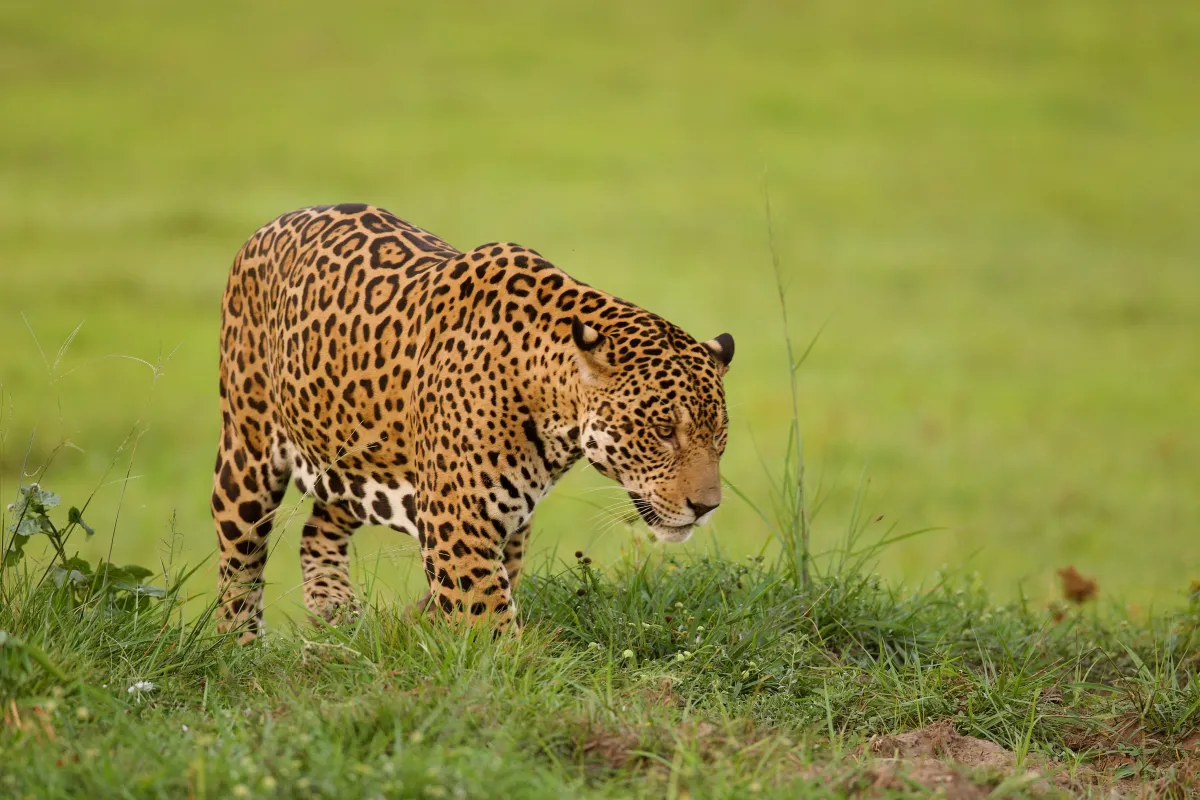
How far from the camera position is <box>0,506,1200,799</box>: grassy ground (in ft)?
14.5

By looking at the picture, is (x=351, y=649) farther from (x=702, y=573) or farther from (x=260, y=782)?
(x=702, y=573)

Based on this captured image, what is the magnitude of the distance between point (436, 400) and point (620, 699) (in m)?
1.39

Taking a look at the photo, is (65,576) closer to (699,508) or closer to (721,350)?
(699,508)

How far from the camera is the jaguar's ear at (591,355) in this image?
18.1 feet

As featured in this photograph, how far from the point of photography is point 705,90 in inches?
1296

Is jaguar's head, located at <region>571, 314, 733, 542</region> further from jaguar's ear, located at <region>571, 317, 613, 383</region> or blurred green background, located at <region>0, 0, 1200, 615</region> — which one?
blurred green background, located at <region>0, 0, 1200, 615</region>

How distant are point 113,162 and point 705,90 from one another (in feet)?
42.6

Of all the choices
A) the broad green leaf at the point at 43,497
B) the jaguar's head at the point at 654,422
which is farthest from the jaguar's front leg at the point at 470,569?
the broad green leaf at the point at 43,497

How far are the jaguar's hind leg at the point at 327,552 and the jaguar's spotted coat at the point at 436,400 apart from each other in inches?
0.4

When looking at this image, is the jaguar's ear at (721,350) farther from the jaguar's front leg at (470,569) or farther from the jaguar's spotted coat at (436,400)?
the jaguar's front leg at (470,569)

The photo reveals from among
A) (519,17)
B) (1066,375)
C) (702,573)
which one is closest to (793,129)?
(519,17)

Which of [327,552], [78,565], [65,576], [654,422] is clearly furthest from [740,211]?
[65,576]

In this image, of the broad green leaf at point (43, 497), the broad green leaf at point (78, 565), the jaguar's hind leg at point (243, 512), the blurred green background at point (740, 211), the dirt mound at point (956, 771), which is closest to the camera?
the dirt mound at point (956, 771)

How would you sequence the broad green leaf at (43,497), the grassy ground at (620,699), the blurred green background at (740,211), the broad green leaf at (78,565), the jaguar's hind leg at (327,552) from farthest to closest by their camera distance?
the blurred green background at (740,211), the jaguar's hind leg at (327,552), the broad green leaf at (78,565), the broad green leaf at (43,497), the grassy ground at (620,699)
